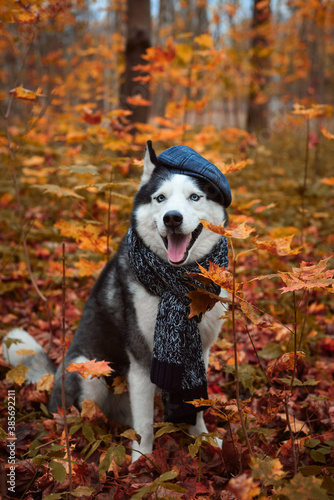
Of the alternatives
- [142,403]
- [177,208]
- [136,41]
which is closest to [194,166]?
[177,208]

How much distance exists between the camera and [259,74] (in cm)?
1062

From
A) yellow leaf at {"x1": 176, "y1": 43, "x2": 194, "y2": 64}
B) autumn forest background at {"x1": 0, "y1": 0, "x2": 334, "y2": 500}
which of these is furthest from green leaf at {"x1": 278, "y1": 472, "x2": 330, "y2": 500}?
yellow leaf at {"x1": 176, "y1": 43, "x2": 194, "y2": 64}

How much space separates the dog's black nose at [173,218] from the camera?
1.96 m

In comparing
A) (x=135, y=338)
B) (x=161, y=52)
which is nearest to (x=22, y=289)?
(x=135, y=338)

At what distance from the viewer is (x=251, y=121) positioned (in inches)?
446

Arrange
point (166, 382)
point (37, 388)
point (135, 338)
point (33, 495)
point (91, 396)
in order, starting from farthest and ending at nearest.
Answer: point (37, 388) < point (91, 396) < point (135, 338) < point (166, 382) < point (33, 495)

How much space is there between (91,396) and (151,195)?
4.82 ft

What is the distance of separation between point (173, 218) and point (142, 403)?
48.0 inches

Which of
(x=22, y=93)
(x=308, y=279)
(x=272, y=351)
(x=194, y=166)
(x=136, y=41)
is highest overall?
(x=136, y=41)

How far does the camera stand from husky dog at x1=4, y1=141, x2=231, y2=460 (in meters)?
2.11

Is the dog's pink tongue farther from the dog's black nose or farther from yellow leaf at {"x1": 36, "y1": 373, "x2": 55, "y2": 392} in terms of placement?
yellow leaf at {"x1": 36, "y1": 373, "x2": 55, "y2": 392}

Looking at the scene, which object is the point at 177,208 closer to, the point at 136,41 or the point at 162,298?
the point at 162,298

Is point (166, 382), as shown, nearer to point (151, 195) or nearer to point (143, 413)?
point (143, 413)

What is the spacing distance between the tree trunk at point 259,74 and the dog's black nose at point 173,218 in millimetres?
9444
